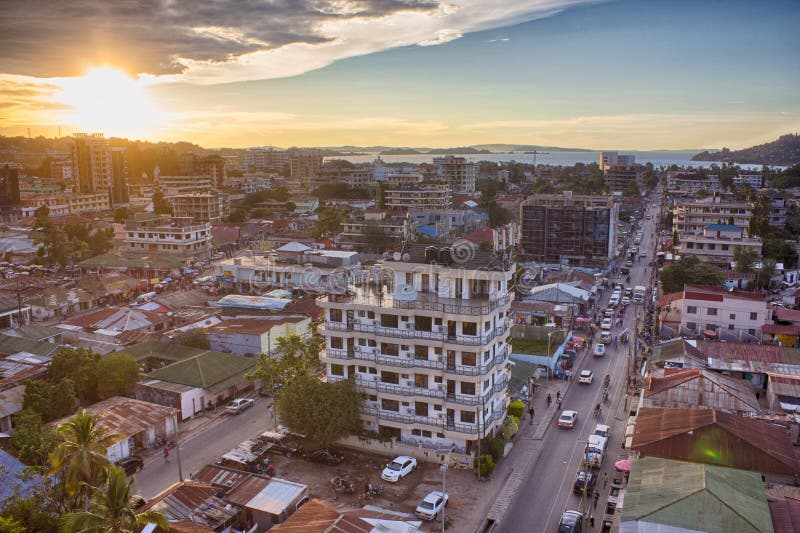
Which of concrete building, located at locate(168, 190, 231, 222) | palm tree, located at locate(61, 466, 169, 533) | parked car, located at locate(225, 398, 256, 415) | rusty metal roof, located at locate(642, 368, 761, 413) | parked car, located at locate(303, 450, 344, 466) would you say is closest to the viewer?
palm tree, located at locate(61, 466, 169, 533)

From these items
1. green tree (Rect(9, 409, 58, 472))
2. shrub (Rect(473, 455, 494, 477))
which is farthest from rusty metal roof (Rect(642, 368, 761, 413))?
green tree (Rect(9, 409, 58, 472))

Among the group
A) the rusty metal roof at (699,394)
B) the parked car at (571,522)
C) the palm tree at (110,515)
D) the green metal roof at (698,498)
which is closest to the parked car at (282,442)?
the palm tree at (110,515)

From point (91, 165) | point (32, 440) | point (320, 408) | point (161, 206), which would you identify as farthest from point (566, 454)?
point (91, 165)

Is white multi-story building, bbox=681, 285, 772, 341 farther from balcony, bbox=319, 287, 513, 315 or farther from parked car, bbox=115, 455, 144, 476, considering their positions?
parked car, bbox=115, 455, 144, 476

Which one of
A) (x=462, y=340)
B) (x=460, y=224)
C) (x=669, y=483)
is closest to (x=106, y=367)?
(x=462, y=340)

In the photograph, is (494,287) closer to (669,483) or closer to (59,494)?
(669,483)

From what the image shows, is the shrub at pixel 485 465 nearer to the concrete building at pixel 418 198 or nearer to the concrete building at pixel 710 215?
the concrete building at pixel 710 215
